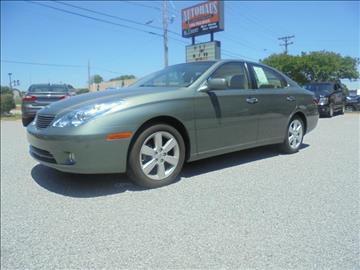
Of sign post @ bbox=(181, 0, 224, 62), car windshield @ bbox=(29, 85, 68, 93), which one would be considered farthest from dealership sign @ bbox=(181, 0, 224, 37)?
car windshield @ bbox=(29, 85, 68, 93)

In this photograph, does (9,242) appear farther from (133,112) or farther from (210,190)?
(210,190)

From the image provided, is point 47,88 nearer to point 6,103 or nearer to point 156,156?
point 6,103

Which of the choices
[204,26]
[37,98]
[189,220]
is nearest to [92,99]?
[189,220]

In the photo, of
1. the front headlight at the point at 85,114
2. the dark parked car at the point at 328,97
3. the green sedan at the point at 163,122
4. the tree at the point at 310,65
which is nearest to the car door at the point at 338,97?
the dark parked car at the point at 328,97

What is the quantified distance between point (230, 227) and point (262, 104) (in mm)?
2614

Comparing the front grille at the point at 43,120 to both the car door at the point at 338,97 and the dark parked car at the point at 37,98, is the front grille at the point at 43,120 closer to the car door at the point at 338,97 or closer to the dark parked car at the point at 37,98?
the dark parked car at the point at 37,98

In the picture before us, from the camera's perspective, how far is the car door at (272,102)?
5.02 metres

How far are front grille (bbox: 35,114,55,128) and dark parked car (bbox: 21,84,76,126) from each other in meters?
7.05

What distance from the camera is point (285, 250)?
8.09 feet

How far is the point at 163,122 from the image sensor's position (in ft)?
12.8

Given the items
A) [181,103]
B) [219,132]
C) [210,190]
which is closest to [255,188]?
[210,190]

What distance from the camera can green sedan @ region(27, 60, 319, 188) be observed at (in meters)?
3.41

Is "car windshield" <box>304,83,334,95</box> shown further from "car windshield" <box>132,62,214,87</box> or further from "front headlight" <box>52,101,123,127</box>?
"front headlight" <box>52,101,123,127</box>

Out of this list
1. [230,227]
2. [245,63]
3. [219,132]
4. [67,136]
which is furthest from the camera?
[245,63]
